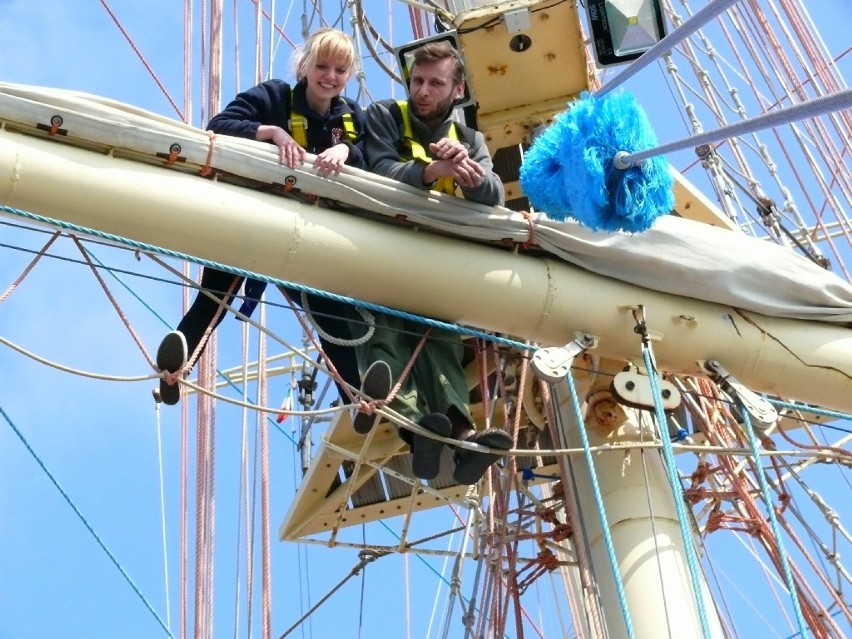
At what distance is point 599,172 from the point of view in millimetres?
4547

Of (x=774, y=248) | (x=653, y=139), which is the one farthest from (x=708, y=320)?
(x=653, y=139)

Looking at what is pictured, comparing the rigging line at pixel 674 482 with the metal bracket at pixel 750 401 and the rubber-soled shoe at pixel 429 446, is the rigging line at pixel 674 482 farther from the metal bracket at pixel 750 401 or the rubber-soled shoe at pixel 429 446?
the rubber-soled shoe at pixel 429 446

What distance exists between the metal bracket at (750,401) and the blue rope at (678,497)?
34cm

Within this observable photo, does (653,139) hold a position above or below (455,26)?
below

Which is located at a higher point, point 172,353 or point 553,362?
point 553,362

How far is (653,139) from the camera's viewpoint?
4.75 meters

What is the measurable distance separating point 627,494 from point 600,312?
26.9 inches

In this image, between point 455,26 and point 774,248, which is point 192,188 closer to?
point 455,26

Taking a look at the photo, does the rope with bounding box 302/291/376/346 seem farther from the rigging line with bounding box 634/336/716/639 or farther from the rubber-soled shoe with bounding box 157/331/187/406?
the rigging line with bounding box 634/336/716/639

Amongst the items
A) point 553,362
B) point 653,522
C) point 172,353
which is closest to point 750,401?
point 653,522

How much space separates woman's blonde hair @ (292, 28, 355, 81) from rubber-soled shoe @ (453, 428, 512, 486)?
53.2 inches

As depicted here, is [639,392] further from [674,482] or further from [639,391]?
[674,482]

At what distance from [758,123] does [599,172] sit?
1.08m

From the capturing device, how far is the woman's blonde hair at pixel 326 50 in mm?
4672
